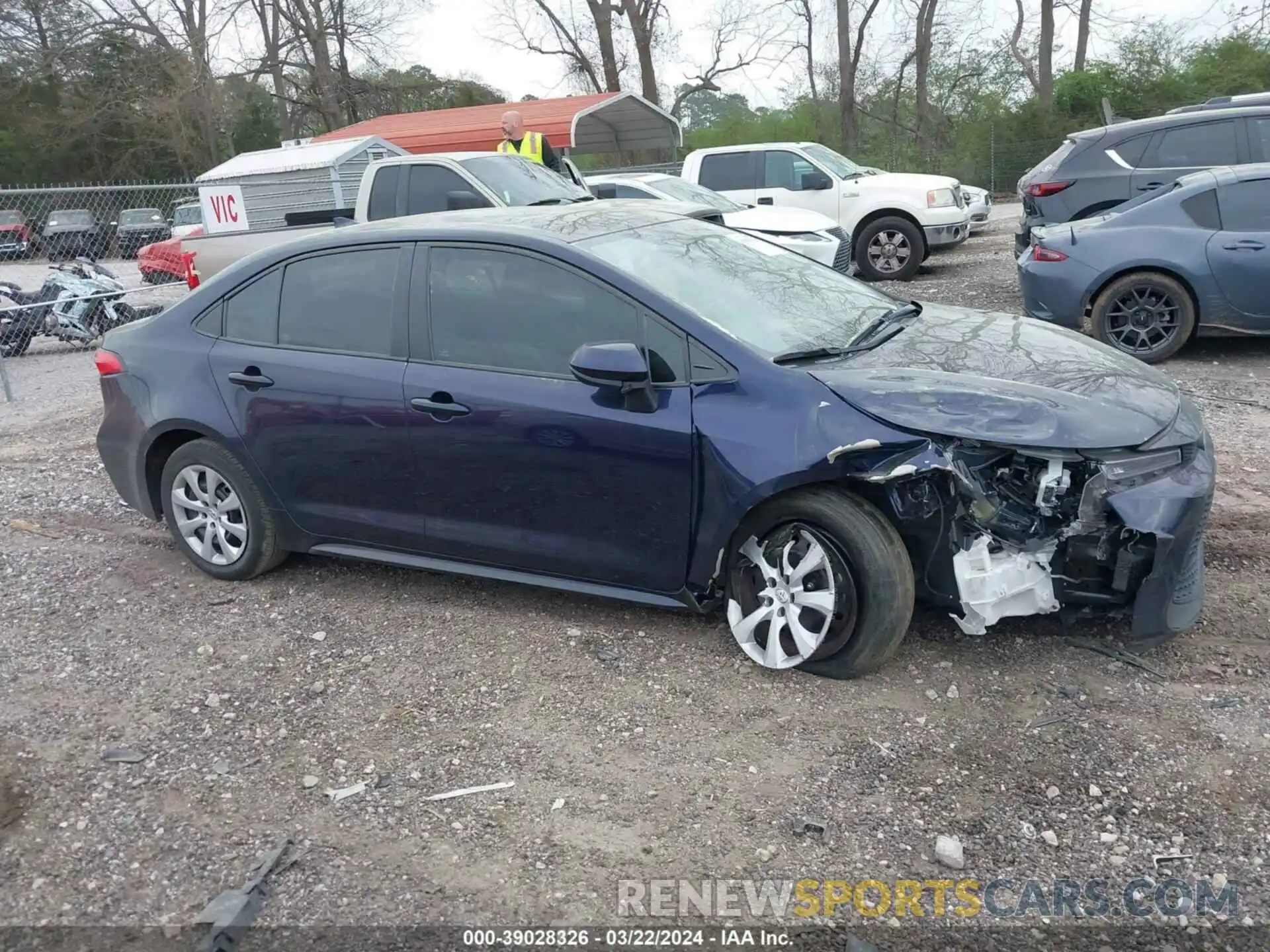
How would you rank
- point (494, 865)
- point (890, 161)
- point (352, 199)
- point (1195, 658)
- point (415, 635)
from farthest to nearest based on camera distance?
point (890, 161), point (352, 199), point (415, 635), point (1195, 658), point (494, 865)

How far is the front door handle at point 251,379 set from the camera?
15.0 feet

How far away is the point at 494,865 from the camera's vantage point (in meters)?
2.98

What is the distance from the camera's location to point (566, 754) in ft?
11.4

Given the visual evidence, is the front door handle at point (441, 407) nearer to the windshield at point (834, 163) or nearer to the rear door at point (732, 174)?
the rear door at point (732, 174)

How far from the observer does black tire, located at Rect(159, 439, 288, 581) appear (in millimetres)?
4762

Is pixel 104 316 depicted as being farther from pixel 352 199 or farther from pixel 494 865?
pixel 494 865

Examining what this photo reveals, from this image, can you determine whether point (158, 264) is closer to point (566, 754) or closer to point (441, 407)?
point (441, 407)

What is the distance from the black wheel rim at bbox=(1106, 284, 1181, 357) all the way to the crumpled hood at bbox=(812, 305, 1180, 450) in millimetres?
3918

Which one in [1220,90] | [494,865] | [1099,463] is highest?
[1220,90]

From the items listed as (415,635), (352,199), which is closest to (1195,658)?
(415,635)

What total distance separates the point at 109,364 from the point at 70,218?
930cm

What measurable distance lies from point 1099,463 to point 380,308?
9.37 ft

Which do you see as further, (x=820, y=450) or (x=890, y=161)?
(x=890, y=161)

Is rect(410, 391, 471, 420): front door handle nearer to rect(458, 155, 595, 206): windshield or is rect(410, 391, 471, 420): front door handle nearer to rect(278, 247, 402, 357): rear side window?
rect(278, 247, 402, 357): rear side window
